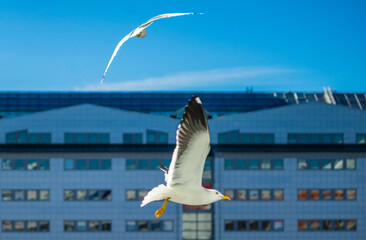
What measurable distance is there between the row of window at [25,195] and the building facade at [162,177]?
4.9 inches

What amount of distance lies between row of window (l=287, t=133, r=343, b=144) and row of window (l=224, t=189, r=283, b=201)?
23.9 ft

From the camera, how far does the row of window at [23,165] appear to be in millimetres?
87250

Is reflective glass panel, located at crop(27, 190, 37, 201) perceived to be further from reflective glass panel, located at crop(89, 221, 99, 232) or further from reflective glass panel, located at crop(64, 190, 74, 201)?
reflective glass panel, located at crop(89, 221, 99, 232)

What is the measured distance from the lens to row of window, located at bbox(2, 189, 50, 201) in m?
86.9

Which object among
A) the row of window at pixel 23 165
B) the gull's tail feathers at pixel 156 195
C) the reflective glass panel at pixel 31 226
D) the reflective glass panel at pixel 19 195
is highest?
the gull's tail feathers at pixel 156 195

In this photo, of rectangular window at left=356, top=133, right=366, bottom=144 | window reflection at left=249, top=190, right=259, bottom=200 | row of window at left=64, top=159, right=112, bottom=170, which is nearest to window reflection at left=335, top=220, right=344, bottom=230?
rectangular window at left=356, top=133, right=366, bottom=144

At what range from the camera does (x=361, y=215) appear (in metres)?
88.4

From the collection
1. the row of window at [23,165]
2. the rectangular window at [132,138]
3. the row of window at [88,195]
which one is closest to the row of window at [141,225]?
the row of window at [88,195]

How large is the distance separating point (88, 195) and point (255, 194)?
20629 millimetres

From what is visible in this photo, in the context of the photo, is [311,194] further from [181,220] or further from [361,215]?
[181,220]

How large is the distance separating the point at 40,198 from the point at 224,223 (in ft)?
75.4

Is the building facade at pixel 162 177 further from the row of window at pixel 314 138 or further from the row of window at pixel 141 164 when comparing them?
the row of window at pixel 314 138

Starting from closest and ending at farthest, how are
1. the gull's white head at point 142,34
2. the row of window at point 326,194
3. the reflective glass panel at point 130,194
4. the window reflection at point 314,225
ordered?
the gull's white head at point 142,34
the reflective glass panel at point 130,194
the row of window at point 326,194
the window reflection at point 314,225

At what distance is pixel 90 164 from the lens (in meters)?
86.9
